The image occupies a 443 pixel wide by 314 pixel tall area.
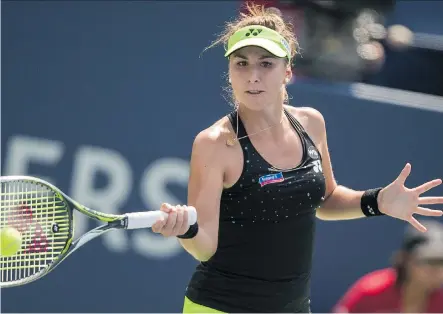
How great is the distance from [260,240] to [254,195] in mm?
156

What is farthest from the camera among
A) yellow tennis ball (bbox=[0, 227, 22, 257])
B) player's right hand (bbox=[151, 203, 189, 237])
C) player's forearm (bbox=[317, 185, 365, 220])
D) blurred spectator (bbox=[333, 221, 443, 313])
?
blurred spectator (bbox=[333, 221, 443, 313])

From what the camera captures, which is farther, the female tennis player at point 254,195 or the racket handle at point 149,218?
the female tennis player at point 254,195

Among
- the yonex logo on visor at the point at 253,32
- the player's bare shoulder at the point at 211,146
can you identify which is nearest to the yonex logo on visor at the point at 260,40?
the yonex logo on visor at the point at 253,32

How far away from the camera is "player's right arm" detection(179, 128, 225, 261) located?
3.22m

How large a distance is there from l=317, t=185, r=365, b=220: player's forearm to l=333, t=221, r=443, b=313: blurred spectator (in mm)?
284

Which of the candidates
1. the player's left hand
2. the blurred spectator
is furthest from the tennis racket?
the blurred spectator

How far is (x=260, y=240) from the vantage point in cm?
332

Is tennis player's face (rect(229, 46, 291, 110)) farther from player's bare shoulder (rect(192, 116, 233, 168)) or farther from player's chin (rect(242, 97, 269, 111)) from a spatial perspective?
player's bare shoulder (rect(192, 116, 233, 168))

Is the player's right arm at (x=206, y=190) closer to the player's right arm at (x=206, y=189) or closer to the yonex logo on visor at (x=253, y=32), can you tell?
the player's right arm at (x=206, y=189)

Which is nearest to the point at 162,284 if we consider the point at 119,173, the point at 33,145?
the point at 119,173

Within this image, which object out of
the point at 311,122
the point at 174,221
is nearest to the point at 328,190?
the point at 311,122

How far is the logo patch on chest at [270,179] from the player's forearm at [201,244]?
0.23 meters

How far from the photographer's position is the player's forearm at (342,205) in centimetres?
367

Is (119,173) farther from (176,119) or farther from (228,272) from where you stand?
(228,272)
